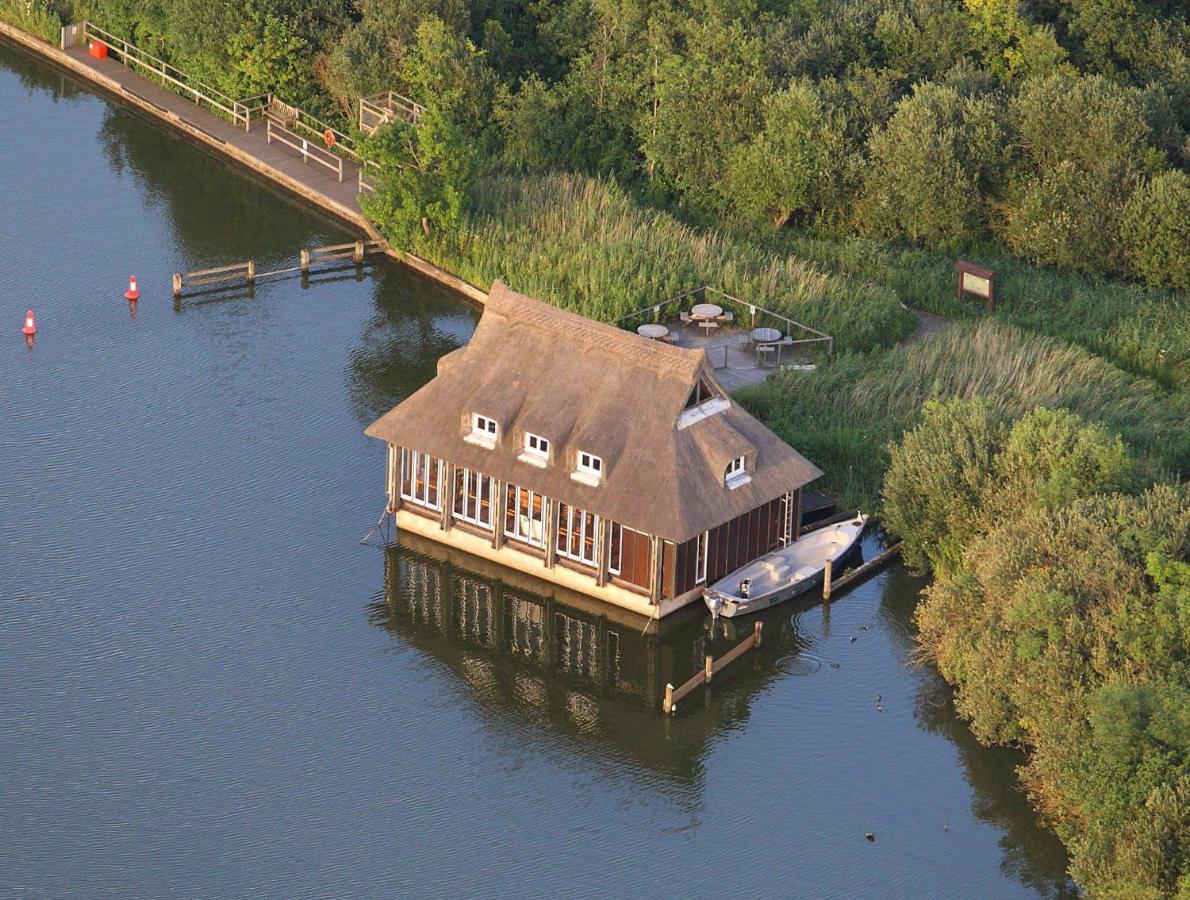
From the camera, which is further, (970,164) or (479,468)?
(970,164)

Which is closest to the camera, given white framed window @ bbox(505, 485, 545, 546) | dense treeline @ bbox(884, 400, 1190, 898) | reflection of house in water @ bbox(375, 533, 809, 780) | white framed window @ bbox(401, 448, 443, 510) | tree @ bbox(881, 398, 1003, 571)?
dense treeline @ bbox(884, 400, 1190, 898)

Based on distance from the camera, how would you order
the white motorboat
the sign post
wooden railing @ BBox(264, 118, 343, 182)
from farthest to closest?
wooden railing @ BBox(264, 118, 343, 182)
the sign post
the white motorboat

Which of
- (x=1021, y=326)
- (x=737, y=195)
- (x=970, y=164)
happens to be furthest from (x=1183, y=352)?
(x=737, y=195)

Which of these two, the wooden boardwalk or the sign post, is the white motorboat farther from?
the wooden boardwalk

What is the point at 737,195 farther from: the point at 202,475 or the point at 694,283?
the point at 202,475

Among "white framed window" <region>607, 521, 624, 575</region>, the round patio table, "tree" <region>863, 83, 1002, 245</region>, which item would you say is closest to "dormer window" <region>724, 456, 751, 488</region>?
"white framed window" <region>607, 521, 624, 575</region>

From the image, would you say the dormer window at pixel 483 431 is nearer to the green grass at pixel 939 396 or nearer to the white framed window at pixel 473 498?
the white framed window at pixel 473 498

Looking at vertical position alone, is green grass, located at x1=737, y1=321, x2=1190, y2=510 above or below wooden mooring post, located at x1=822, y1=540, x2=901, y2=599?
above
